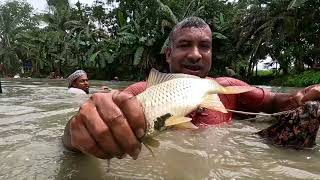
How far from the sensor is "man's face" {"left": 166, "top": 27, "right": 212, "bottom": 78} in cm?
380

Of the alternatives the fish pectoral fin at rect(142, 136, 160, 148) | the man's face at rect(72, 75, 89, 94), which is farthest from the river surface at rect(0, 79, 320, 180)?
the man's face at rect(72, 75, 89, 94)

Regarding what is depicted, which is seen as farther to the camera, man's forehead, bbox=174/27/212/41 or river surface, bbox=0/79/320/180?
man's forehead, bbox=174/27/212/41

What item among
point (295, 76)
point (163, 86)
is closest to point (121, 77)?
point (295, 76)

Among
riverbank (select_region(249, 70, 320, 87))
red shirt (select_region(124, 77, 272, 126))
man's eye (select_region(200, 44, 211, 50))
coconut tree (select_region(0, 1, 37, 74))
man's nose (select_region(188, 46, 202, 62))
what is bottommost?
riverbank (select_region(249, 70, 320, 87))

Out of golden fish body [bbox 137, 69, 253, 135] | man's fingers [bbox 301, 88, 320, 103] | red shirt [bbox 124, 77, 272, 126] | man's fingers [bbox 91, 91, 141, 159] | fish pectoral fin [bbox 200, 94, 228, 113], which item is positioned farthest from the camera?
red shirt [bbox 124, 77, 272, 126]

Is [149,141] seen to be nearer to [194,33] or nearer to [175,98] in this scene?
[175,98]

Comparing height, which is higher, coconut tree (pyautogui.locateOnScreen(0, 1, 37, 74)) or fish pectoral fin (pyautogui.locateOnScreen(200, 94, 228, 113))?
coconut tree (pyautogui.locateOnScreen(0, 1, 37, 74))

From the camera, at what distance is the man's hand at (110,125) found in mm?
1471

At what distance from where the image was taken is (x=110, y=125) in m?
1.47

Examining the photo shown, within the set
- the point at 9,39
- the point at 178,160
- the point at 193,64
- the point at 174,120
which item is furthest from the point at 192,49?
the point at 9,39

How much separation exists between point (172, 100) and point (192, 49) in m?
2.19

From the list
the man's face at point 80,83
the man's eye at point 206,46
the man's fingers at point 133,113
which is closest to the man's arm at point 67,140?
the man's fingers at point 133,113

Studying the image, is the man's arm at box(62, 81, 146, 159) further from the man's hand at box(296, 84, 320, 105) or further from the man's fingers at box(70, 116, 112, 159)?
the man's hand at box(296, 84, 320, 105)

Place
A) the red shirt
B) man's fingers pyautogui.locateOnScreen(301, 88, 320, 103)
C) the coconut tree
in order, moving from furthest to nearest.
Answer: the coconut tree → the red shirt → man's fingers pyautogui.locateOnScreen(301, 88, 320, 103)
